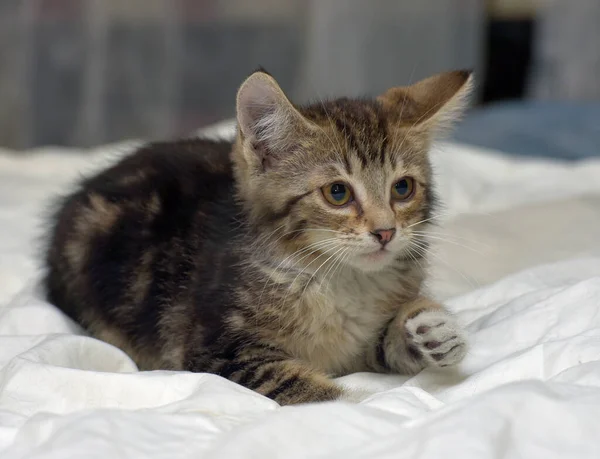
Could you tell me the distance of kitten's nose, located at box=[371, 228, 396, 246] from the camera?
1562mm

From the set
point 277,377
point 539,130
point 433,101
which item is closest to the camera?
point 277,377

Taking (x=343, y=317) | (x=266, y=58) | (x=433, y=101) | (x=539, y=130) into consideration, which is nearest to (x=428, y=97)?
(x=433, y=101)

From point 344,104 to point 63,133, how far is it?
9.21ft

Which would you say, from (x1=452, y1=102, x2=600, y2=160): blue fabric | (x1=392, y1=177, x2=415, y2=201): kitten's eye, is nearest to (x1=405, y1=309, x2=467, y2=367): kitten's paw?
(x1=392, y1=177, x2=415, y2=201): kitten's eye

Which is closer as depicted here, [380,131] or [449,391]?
[449,391]

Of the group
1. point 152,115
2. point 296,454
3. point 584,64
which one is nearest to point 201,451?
point 296,454

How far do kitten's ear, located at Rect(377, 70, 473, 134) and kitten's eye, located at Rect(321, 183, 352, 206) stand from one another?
215mm

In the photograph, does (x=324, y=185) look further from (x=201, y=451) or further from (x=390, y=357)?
(x=201, y=451)

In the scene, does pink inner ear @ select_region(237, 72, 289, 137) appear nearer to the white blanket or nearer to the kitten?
the kitten

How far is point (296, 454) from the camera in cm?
113

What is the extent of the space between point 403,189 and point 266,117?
11.9 inches

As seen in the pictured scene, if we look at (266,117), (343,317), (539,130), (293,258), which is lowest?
(539,130)

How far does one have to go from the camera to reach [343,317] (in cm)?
169

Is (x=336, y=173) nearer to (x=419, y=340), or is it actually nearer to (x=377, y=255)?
(x=377, y=255)
